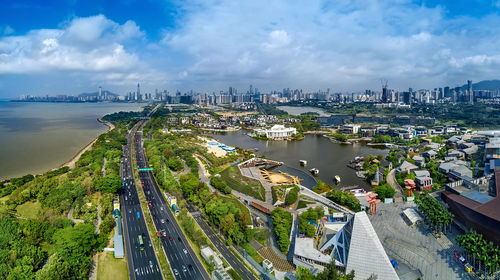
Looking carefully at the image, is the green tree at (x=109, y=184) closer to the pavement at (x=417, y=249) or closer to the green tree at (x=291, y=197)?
the green tree at (x=291, y=197)

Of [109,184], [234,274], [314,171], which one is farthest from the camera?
[314,171]

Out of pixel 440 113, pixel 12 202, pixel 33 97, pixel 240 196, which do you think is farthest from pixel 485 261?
pixel 33 97

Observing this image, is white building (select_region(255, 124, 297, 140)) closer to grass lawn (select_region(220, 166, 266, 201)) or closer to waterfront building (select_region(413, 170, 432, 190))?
grass lawn (select_region(220, 166, 266, 201))

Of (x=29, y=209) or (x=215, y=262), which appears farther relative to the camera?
(x=29, y=209)

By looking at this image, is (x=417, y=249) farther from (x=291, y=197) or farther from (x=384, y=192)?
(x=291, y=197)

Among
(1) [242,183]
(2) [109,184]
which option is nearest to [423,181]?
(1) [242,183]

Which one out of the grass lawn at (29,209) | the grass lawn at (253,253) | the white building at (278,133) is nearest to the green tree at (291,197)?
the grass lawn at (253,253)

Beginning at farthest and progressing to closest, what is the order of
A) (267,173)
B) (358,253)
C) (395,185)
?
1. (267,173)
2. (395,185)
3. (358,253)
